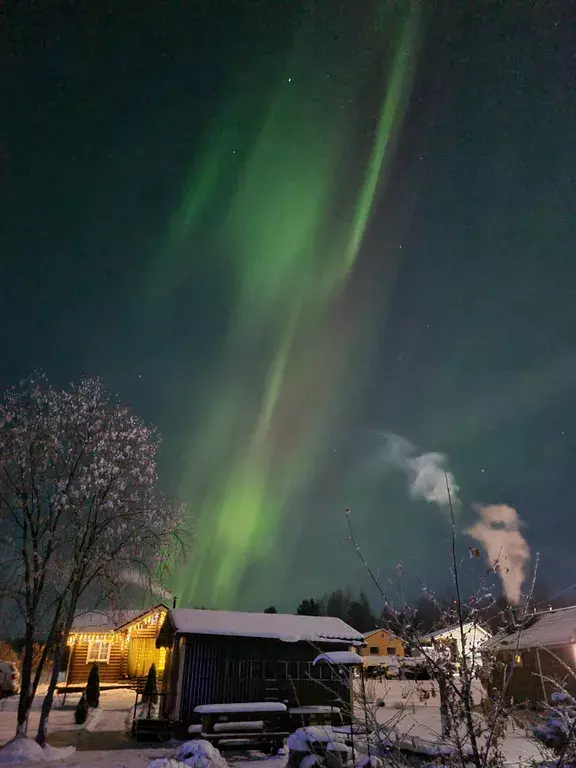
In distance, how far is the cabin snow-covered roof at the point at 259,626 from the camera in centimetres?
2470

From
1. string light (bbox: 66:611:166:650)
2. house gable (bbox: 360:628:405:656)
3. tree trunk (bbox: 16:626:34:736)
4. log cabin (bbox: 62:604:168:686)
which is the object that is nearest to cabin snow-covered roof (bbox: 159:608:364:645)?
tree trunk (bbox: 16:626:34:736)

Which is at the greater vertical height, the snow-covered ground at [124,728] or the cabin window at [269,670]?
the cabin window at [269,670]

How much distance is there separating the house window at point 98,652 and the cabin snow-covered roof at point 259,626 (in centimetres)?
1989

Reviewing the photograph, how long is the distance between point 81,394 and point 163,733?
14.3 m

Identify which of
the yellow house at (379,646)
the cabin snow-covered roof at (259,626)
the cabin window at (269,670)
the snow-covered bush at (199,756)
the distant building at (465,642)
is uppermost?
the yellow house at (379,646)

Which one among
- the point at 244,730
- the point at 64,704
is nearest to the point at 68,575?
the point at 244,730

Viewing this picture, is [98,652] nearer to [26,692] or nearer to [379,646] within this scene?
[26,692]

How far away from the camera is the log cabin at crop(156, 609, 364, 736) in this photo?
24.0 metres

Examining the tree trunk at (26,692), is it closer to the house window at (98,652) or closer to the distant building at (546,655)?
the house window at (98,652)

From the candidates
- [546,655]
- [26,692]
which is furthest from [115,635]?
[546,655]

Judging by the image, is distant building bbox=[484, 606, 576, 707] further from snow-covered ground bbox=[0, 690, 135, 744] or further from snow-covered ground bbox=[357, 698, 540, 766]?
snow-covered ground bbox=[0, 690, 135, 744]

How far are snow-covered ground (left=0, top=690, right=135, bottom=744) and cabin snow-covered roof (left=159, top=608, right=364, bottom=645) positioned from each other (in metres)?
5.01

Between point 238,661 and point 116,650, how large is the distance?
25.0m

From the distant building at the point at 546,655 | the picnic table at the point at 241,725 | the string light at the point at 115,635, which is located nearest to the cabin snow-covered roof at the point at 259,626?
the picnic table at the point at 241,725
